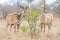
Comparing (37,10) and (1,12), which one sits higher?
(37,10)

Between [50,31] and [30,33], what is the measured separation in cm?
106

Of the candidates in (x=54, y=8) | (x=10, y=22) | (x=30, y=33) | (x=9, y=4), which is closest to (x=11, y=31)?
(x=10, y=22)

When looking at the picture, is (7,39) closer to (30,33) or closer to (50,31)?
(30,33)

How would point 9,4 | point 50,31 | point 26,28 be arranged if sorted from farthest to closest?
point 9,4 < point 50,31 < point 26,28

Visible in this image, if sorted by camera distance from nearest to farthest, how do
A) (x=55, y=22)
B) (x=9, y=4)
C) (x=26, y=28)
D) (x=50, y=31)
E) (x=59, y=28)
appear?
(x=26, y=28)
(x=50, y=31)
(x=59, y=28)
(x=55, y=22)
(x=9, y=4)

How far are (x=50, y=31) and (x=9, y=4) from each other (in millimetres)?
4606

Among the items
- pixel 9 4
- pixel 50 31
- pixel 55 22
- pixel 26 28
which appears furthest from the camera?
pixel 9 4

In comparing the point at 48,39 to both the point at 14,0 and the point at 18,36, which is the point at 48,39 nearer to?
the point at 18,36

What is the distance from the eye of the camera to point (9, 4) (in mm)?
13109

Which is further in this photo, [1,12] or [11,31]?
[1,12]

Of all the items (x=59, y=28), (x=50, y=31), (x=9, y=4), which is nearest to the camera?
(x=50, y=31)

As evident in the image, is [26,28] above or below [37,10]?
below

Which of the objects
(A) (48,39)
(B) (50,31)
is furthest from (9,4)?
(A) (48,39)

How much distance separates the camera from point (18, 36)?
8273mm
